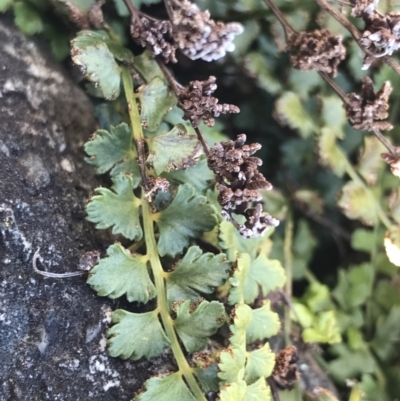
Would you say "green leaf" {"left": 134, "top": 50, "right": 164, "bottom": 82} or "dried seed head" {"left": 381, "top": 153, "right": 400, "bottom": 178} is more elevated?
"green leaf" {"left": 134, "top": 50, "right": 164, "bottom": 82}

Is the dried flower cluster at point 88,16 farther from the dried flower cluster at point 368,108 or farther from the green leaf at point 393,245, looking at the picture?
the green leaf at point 393,245

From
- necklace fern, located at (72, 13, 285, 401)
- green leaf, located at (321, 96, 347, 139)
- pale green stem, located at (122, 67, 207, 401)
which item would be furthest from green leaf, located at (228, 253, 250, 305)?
green leaf, located at (321, 96, 347, 139)

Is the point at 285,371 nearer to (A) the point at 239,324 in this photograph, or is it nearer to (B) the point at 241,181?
(A) the point at 239,324

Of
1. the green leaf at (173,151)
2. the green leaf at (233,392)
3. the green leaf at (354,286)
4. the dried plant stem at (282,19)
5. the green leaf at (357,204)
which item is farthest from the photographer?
the green leaf at (354,286)

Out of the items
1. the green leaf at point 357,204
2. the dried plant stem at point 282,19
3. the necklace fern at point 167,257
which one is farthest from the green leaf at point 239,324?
the dried plant stem at point 282,19

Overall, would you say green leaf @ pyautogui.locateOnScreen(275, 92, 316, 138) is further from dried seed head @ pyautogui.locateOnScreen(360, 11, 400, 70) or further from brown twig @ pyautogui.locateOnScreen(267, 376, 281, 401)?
brown twig @ pyautogui.locateOnScreen(267, 376, 281, 401)

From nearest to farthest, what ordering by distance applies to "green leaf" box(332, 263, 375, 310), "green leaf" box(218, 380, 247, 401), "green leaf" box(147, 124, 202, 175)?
"green leaf" box(218, 380, 247, 401) < "green leaf" box(147, 124, 202, 175) < "green leaf" box(332, 263, 375, 310)

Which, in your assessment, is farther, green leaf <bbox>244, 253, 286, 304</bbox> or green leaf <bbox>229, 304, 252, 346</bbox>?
green leaf <bbox>244, 253, 286, 304</bbox>
